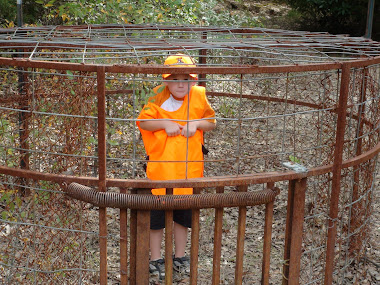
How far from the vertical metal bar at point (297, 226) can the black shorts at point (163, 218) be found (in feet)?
3.02

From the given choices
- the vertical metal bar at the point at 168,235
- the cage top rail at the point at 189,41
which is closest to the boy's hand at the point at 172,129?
the cage top rail at the point at 189,41

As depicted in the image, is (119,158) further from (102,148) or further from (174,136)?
(174,136)

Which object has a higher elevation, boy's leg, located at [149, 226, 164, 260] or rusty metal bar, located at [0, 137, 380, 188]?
rusty metal bar, located at [0, 137, 380, 188]

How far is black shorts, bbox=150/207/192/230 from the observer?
3.94 metres

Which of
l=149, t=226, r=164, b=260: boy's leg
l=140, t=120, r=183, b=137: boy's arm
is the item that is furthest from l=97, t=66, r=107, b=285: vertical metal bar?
l=149, t=226, r=164, b=260: boy's leg

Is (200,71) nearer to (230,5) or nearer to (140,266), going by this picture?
(140,266)

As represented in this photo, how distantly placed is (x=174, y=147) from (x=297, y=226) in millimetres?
970

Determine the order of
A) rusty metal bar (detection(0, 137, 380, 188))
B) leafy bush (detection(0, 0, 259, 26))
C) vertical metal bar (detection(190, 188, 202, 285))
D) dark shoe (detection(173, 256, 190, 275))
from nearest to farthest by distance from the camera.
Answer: rusty metal bar (detection(0, 137, 380, 188)) → vertical metal bar (detection(190, 188, 202, 285)) → dark shoe (detection(173, 256, 190, 275)) → leafy bush (detection(0, 0, 259, 26))

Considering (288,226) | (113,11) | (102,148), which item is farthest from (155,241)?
(113,11)

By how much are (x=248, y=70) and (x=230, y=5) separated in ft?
38.9

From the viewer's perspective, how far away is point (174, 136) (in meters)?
3.66

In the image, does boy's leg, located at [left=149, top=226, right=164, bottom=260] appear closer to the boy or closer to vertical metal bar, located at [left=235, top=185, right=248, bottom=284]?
the boy

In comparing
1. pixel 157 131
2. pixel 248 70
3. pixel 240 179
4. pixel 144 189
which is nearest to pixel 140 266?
pixel 144 189

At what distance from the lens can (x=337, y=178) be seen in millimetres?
3289
